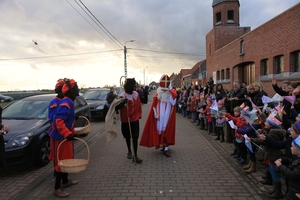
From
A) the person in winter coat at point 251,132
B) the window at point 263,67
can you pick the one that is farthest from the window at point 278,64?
the person in winter coat at point 251,132

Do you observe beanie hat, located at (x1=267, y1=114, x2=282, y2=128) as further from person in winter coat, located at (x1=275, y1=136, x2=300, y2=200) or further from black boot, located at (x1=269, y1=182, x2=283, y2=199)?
person in winter coat, located at (x1=275, y1=136, x2=300, y2=200)

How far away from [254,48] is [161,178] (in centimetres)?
1797

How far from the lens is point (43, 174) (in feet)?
17.2

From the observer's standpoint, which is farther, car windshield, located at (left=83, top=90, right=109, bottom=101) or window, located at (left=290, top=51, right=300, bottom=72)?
car windshield, located at (left=83, top=90, right=109, bottom=101)

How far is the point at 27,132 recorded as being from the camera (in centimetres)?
536

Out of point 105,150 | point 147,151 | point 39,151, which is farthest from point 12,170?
point 147,151

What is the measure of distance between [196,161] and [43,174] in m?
3.47

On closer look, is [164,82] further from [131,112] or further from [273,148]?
[273,148]

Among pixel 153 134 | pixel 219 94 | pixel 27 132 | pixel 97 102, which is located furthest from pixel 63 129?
pixel 97 102

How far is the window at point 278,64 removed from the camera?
635 inches

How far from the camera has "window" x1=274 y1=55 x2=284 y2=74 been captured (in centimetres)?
1614

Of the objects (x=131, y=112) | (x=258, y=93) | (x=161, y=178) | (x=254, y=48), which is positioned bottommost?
(x=161, y=178)

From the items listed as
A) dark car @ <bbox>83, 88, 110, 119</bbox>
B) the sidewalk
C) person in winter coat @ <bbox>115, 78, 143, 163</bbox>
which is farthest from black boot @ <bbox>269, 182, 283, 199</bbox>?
dark car @ <bbox>83, 88, 110, 119</bbox>

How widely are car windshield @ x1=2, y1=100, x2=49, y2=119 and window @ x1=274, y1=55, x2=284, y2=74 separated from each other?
1490 centimetres
